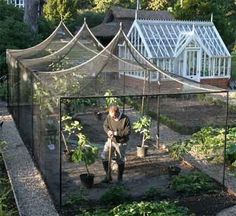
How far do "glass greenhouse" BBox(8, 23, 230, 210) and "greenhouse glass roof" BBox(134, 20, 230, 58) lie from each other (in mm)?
4405

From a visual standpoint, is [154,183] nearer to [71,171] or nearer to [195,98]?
[71,171]

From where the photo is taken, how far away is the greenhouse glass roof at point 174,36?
70.2ft

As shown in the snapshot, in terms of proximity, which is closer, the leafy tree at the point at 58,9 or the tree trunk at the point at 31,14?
the tree trunk at the point at 31,14

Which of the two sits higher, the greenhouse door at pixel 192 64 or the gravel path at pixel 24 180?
the greenhouse door at pixel 192 64

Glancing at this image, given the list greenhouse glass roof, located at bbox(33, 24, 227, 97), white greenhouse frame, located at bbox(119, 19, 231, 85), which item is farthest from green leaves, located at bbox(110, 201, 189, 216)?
white greenhouse frame, located at bbox(119, 19, 231, 85)

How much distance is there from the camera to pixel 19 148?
11.3m

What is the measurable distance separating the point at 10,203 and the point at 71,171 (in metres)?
1.97

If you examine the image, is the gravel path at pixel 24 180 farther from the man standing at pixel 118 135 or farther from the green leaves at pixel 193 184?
the green leaves at pixel 193 184

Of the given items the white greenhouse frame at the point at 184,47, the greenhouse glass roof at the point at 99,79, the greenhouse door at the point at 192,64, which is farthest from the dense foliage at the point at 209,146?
the greenhouse door at the point at 192,64

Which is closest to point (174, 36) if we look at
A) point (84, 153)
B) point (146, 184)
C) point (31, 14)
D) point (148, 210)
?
point (31, 14)

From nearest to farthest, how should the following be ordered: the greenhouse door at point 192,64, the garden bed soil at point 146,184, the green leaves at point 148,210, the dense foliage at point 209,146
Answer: the green leaves at point 148,210 → the garden bed soil at point 146,184 → the dense foliage at point 209,146 → the greenhouse door at point 192,64

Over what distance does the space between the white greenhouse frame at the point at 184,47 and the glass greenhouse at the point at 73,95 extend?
4.27 m

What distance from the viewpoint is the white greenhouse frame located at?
21.3 meters

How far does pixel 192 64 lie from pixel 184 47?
1.08 m
